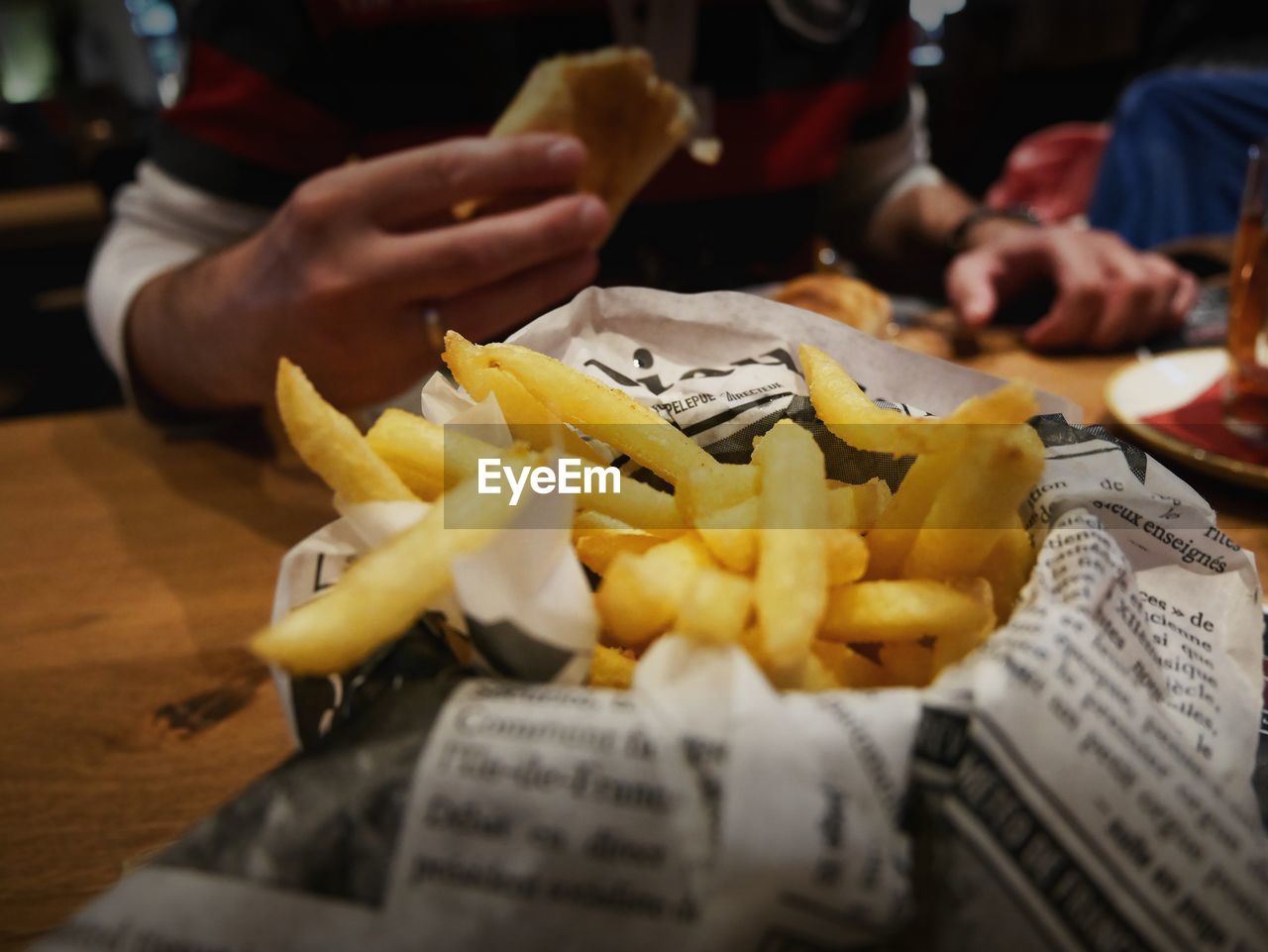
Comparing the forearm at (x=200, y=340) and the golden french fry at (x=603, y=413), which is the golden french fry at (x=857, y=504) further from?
the forearm at (x=200, y=340)

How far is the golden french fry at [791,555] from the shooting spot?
0.43 metres

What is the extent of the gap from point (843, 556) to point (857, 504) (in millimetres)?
99

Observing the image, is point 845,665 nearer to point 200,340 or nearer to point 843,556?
point 843,556

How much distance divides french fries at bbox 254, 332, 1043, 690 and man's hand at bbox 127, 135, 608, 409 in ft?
2.06

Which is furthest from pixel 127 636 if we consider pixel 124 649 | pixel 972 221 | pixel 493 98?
pixel 972 221

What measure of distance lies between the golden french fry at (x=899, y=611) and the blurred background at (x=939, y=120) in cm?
394

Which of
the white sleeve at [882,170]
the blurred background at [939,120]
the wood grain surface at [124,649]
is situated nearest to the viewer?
the wood grain surface at [124,649]

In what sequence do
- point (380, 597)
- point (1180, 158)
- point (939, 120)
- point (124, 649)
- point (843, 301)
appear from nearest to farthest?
point (380, 597), point (124, 649), point (843, 301), point (1180, 158), point (939, 120)

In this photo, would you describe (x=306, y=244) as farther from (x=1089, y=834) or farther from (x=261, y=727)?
(x=1089, y=834)

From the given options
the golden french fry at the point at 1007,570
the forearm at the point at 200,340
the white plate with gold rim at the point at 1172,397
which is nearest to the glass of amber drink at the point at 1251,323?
the white plate with gold rim at the point at 1172,397

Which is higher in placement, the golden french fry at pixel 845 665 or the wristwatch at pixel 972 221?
the golden french fry at pixel 845 665

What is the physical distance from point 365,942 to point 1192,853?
0.40 meters

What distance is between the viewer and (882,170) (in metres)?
2.46

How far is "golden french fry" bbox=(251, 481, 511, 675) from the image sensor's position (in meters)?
0.41
